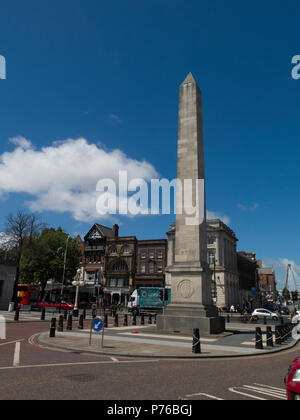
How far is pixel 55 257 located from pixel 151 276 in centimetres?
1940

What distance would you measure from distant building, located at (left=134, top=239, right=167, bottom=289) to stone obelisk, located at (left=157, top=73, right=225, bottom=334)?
137 ft

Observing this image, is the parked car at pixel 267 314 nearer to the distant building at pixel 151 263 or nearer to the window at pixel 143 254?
the distant building at pixel 151 263

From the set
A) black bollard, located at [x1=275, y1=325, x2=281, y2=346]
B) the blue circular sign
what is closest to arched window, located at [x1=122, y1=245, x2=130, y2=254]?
black bollard, located at [x1=275, y1=325, x2=281, y2=346]

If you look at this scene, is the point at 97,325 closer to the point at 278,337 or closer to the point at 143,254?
the point at 278,337

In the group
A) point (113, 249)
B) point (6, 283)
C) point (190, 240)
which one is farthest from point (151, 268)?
point (190, 240)

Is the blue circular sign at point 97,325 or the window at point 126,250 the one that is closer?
the blue circular sign at point 97,325

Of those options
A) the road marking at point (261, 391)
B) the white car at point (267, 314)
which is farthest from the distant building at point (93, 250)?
the road marking at point (261, 391)

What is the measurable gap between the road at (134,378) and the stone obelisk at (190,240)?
24.2 ft

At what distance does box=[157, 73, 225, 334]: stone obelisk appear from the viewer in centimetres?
1891

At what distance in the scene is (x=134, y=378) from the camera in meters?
7.80

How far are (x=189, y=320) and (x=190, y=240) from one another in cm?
514

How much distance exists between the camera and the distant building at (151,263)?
204ft
